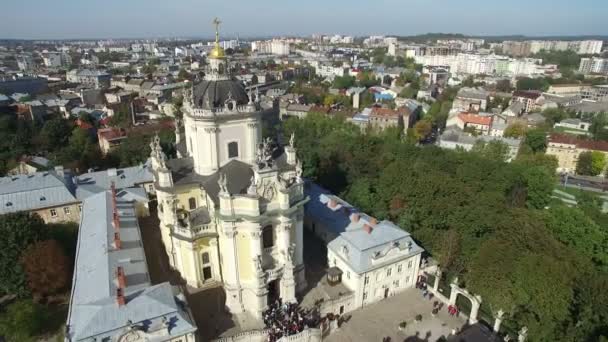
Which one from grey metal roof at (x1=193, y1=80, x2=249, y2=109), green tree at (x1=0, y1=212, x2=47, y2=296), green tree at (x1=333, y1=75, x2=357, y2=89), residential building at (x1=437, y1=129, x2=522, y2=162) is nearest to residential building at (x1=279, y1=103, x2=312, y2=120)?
residential building at (x1=437, y1=129, x2=522, y2=162)

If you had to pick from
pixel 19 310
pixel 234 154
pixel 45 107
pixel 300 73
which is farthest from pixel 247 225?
pixel 300 73

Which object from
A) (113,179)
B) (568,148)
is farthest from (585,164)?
(113,179)

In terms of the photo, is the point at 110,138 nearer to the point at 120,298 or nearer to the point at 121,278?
the point at 121,278

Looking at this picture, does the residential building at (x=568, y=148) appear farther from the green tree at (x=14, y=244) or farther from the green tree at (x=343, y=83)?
the green tree at (x=14, y=244)

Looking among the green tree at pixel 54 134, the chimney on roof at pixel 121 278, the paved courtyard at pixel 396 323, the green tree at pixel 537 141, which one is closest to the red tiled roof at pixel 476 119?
the green tree at pixel 537 141

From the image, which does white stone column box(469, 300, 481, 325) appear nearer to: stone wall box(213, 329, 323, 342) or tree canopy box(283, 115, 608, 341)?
tree canopy box(283, 115, 608, 341)

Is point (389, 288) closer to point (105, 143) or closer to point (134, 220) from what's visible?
point (134, 220)
